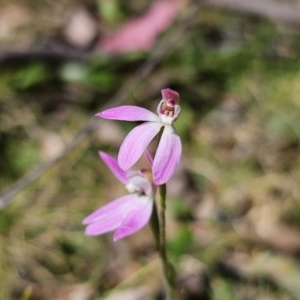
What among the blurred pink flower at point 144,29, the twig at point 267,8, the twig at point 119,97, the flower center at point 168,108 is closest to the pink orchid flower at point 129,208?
the flower center at point 168,108

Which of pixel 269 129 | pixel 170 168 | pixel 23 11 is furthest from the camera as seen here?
pixel 23 11

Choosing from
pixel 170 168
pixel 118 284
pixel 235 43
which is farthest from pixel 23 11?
pixel 170 168

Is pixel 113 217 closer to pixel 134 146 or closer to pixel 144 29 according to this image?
pixel 134 146

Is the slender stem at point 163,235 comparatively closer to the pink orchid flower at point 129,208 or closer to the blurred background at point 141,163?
the pink orchid flower at point 129,208

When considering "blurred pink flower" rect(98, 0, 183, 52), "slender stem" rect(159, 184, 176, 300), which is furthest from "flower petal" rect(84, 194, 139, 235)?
"blurred pink flower" rect(98, 0, 183, 52)

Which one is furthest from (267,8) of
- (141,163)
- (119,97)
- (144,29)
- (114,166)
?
(114,166)

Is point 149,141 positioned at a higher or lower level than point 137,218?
higher

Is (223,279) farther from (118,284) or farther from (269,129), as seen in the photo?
(269,129)

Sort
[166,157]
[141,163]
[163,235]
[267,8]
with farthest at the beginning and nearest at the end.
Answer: [267,8]
[141,163]
[163,235]
[166,157]
